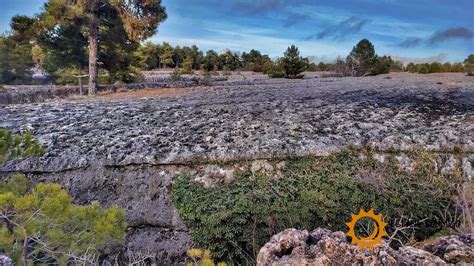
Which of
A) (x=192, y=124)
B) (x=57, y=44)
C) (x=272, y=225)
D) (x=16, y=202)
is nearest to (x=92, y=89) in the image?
(x=57, y=44)

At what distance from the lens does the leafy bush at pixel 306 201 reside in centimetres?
584

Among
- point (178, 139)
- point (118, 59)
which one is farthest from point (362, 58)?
point (178, 139)

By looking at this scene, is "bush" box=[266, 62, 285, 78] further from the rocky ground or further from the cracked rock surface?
the rocky ground

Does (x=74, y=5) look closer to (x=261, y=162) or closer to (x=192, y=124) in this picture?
(x=192, y=124)

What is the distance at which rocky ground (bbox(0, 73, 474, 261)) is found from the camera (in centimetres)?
650

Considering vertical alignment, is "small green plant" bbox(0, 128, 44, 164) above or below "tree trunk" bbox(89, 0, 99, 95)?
below

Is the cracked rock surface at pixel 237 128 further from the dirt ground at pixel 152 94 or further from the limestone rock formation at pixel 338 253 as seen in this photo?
the dirt ground at pixel 152 94

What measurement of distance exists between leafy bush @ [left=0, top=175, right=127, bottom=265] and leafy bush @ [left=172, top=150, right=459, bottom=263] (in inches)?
74.3

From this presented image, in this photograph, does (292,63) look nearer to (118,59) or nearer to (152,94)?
(118,59)

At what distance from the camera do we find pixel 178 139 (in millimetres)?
7359

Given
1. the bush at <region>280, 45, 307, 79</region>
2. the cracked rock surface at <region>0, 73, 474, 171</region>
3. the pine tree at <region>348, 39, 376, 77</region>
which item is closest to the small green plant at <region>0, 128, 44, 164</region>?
the cracked rock surface at <region>0, 73, 474, 171</region>

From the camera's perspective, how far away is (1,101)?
18344 mm

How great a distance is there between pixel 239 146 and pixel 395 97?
16.5ft

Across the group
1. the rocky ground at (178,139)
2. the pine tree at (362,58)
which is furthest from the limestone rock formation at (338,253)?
the pine tree at (362,58)
